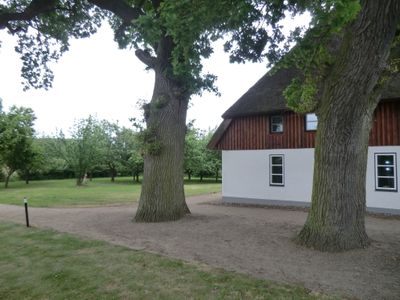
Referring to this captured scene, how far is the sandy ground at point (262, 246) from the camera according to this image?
5938 millimetres

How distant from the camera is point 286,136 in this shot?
1725 centimetres

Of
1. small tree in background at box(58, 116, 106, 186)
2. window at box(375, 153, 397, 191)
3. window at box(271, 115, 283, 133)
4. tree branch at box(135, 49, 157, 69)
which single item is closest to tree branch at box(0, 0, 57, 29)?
tree branch at box(135, 49, 157, 69)

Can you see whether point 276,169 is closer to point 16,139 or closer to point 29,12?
point 29,12

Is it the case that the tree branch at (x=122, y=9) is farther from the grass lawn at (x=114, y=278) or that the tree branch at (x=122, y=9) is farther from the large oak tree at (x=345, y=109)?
the grass lawn at (x=114, y=278)

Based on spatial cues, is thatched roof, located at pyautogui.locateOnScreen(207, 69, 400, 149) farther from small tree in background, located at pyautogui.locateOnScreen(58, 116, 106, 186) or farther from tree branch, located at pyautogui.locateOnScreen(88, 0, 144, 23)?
small tree in background, located at pyautogui.locateOnScreen(58, 116, 106, 186)

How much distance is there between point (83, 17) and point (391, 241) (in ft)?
48.0

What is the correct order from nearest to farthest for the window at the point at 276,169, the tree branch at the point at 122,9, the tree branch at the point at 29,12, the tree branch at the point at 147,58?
the tree branch at the point at 122,9, the tree branch at the point at 147,58, the tree branch at the point at 29,12, the window at the point at 276,169

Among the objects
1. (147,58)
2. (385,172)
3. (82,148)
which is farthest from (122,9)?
(82,148)

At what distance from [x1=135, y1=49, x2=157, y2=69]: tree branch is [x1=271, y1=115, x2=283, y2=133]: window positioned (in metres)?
7.53

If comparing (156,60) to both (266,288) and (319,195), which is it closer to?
(319,195)

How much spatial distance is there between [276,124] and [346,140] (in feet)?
32.8

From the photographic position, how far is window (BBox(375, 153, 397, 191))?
14.5 metres

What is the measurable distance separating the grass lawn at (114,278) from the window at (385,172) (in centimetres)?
1121

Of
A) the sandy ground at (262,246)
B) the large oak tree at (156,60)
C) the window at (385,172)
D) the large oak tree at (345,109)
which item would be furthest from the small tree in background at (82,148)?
the large oak tree at (345,109)
